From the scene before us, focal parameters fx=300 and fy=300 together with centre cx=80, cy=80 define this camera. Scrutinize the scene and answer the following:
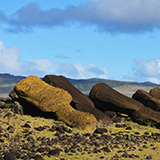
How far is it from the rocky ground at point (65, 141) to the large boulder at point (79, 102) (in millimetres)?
720

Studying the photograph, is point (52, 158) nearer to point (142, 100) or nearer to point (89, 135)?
point (89, 135)

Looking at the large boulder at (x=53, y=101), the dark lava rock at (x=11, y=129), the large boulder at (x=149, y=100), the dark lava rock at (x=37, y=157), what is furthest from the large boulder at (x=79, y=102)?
the dark lava rock at (x=37, y=157)

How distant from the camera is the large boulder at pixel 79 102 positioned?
778 inches

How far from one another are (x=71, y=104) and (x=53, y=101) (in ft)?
6.90

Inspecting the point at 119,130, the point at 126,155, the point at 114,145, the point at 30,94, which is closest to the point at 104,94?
the point at 119,130

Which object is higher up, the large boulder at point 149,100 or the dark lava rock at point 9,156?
the large boulder at point 149,100

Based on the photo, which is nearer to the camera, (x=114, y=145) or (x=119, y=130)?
(x=114, y=145)

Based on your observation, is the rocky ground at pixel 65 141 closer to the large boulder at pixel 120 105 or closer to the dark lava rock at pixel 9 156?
the dark lava rock at pixel 9 156

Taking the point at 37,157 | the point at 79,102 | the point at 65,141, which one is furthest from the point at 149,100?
the point at 37,157

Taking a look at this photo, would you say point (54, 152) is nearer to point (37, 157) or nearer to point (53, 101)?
point (37, 157)

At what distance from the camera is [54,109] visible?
760 inches

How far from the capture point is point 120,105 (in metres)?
22.1

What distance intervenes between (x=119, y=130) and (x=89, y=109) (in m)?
2.72

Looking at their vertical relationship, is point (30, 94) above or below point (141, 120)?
above
